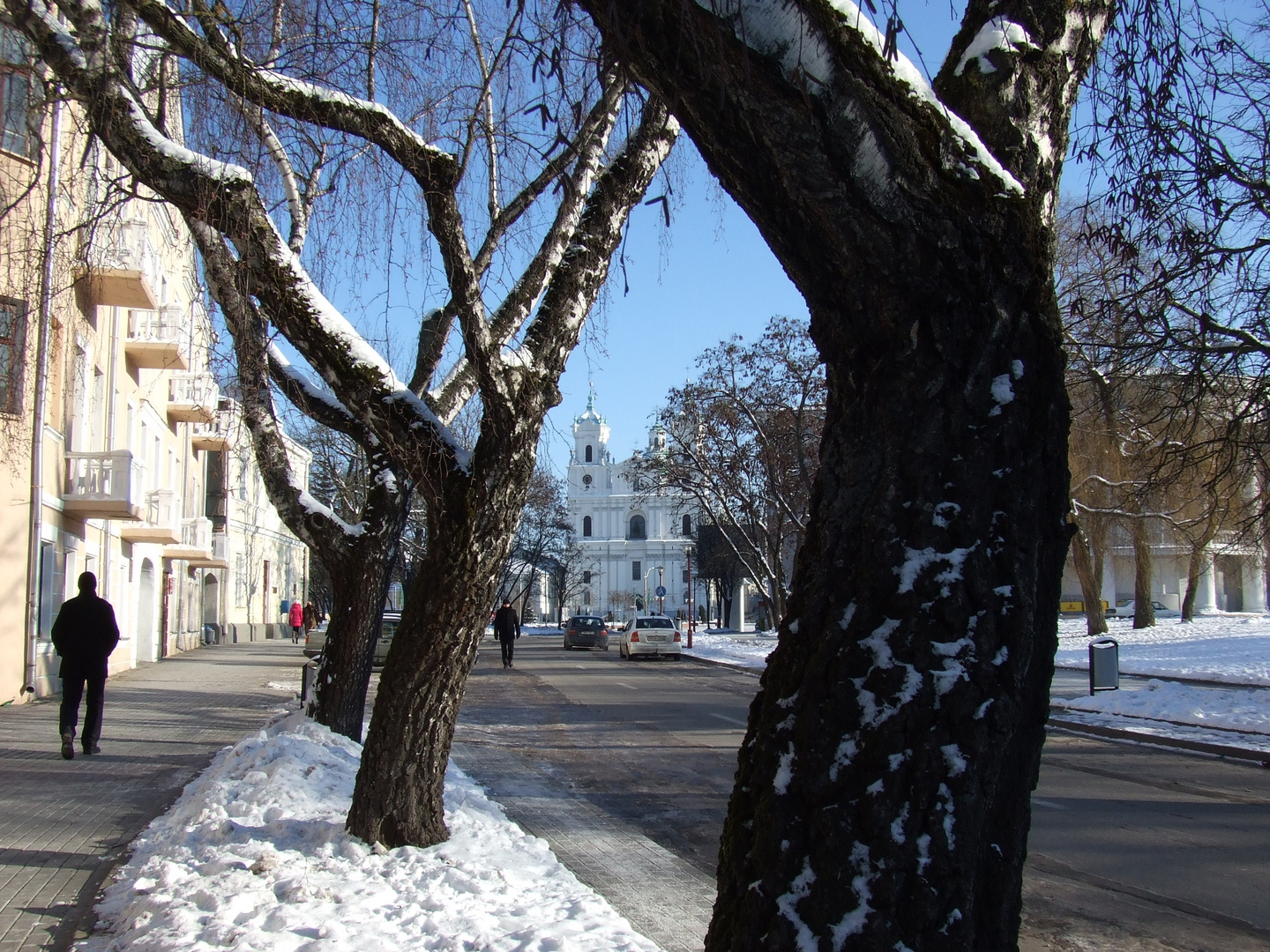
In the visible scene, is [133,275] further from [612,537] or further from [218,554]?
[612,537]

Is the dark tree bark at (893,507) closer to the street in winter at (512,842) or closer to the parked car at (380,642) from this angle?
the street in winter at (512,842)

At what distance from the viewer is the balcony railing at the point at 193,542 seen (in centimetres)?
3025

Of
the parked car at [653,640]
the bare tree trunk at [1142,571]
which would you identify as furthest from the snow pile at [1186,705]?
the parked car at [653,640]

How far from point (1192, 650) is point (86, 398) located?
88.7ft

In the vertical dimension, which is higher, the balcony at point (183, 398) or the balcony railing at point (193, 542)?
the balcony at point (183, 398)

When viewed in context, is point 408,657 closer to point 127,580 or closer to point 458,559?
point 458,559

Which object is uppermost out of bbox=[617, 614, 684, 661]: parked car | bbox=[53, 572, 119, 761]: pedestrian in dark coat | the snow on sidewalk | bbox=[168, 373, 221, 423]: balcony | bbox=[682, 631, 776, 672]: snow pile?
bbox=[168, 373, 221, 423]: balcony

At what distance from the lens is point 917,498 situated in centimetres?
260

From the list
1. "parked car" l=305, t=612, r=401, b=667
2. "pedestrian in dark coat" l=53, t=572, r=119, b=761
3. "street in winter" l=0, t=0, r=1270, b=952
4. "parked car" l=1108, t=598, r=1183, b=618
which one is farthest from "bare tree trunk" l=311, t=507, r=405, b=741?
"parked car" l=1108, t=598, r=1183, b=618

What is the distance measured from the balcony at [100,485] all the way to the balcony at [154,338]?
140 inches

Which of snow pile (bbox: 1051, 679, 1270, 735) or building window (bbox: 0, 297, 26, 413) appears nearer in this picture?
building window (bbox: 0, 297, 26, 413)

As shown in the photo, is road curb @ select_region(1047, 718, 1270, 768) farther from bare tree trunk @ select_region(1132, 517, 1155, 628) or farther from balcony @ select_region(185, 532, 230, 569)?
balcony @ select_region(185, 532, 230, 569)

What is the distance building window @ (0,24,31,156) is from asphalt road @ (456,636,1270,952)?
655 cm

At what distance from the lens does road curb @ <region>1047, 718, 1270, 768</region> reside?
478 inches
